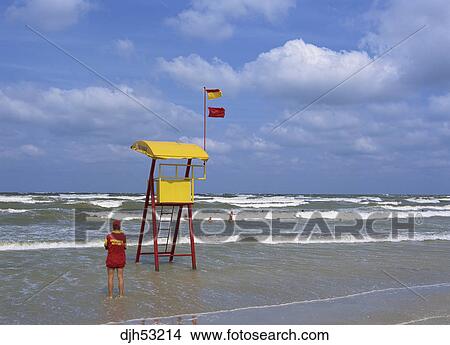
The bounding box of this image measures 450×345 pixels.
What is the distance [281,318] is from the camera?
9242 mm

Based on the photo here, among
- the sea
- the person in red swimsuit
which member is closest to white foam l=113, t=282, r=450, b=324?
the sea

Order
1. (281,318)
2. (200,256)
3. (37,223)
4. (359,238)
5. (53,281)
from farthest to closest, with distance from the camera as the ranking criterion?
(37,223) < (359,238) < (200,256) < (53,281) < (281,318)

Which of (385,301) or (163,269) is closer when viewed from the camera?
(385,301)

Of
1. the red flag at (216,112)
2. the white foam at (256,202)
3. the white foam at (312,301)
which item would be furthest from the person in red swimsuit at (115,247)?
the white foam at (256,202)

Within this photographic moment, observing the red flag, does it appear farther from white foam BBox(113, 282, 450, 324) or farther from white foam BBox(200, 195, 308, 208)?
white foam BBox(200, 195, 308, 208)

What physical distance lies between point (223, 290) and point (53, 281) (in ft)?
15.0

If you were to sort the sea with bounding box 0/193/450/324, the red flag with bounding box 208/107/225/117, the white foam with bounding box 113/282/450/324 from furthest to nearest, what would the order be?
the red flag with bounding box 208/107/225/117 < the sea with bounding box 0/193/450/324 < the white foam with bounding box 113/282/450/324

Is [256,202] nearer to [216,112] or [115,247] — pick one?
[216,112]

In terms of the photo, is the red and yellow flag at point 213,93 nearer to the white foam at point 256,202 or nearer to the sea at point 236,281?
the sea at point 236,281

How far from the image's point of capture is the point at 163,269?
49.1 feet
